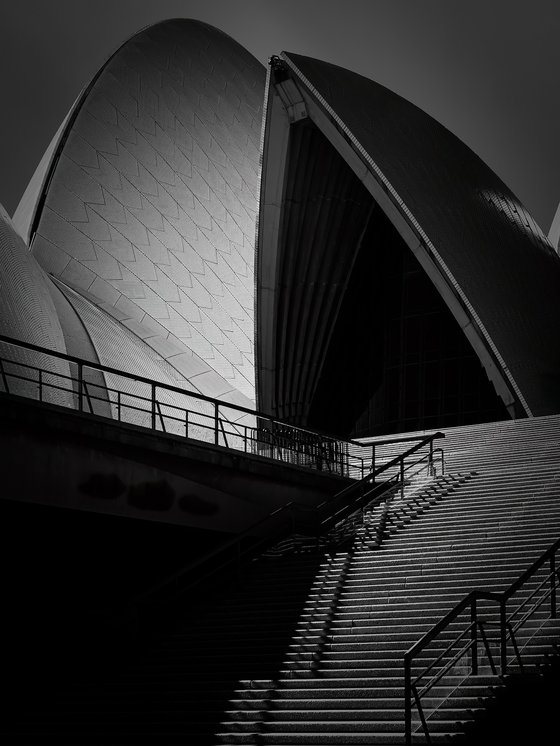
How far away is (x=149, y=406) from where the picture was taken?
2047cm

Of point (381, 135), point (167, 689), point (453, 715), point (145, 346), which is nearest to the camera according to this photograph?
point (453, 715)

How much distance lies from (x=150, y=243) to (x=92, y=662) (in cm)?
1735

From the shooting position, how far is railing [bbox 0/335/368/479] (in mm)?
14156

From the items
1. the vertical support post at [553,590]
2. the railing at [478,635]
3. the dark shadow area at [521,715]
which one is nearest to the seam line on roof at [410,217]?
the railing at [478,635]

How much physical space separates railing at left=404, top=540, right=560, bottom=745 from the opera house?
0.40 feet

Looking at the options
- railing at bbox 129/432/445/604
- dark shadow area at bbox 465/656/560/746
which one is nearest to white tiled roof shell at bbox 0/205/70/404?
railing at bbox 129/432/445/604

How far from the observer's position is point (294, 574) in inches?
520

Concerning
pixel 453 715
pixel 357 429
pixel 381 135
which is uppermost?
pixel 381 135

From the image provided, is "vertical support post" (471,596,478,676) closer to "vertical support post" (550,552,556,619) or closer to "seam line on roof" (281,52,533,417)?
"vertical support post" (550,552,556,619)

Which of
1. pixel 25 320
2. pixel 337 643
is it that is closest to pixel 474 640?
pixel 337 643

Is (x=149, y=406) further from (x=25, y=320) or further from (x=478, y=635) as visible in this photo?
(x=478, y=635)

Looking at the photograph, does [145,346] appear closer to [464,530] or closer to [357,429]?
[357,429]

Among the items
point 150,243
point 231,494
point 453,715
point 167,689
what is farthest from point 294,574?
point 150,243

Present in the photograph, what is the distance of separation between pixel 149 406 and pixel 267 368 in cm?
653
